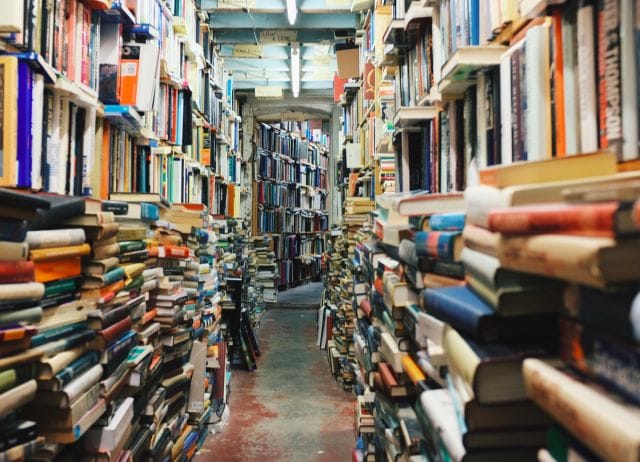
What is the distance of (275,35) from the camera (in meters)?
6.79

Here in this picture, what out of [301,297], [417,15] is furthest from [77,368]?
[301,297]

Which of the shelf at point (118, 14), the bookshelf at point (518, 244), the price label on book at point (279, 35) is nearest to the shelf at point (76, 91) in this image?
the shelf at point (118, 14)

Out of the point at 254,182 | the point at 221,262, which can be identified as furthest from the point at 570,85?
the point at 254,182

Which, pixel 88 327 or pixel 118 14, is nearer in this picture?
pixel 88 327

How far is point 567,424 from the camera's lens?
60cm

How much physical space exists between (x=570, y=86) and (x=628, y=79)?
158mm

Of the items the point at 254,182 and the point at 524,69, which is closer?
the point at 524,69

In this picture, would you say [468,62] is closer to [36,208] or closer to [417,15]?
[417,15]

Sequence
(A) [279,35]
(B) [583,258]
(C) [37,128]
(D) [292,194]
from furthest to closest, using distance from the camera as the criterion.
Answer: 1. (D) [292,194]
2. (A) [279,35]
3. (C) [37,128]
4. (B) [583,258]

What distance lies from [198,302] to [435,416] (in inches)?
112

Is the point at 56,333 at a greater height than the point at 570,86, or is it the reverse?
the point at 570,86

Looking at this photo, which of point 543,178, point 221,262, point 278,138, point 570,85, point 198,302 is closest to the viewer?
point 543,178

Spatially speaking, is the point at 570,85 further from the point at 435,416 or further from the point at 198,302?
the point at 198,302

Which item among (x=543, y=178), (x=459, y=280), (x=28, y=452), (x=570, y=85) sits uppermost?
(x=570, y=85)
